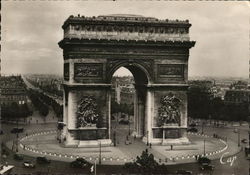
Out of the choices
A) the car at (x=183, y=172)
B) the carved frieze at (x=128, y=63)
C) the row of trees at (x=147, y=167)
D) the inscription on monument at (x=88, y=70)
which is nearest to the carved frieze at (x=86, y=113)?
the inscription on monument at (x=88, y=70)

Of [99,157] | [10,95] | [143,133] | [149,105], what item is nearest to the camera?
[99,157]

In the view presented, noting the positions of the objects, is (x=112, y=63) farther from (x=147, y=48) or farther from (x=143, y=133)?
(x=143, y=133)

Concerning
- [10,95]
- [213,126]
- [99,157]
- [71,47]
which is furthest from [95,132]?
[10,95]

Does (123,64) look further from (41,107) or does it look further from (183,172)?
(41,107)

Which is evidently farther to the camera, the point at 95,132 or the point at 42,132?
the point at 42,132

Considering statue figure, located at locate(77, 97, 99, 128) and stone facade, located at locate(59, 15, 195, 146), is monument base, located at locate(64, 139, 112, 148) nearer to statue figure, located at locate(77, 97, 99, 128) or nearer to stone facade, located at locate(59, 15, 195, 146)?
stone facade, located at locate(59, 15, 195, 146)

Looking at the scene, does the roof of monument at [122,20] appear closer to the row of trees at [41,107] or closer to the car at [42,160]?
the car at [42,160]
